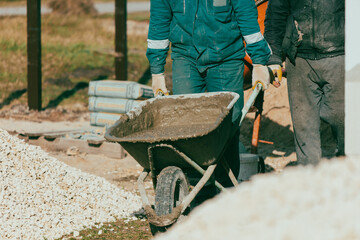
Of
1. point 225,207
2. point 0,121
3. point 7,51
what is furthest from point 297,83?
point 7,51

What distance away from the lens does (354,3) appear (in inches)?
112

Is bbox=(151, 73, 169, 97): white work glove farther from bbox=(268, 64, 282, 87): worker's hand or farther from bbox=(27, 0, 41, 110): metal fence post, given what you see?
bbox=(27, 0, 41, 110): metal fence post

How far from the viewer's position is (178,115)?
4156mm

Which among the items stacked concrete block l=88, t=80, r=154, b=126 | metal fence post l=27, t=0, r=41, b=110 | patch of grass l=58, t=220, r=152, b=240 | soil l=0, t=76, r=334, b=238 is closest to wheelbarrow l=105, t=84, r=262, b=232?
patch of grass l=58, t=220, r=152, b=240

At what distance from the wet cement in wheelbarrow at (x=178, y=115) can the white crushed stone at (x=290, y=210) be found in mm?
1973

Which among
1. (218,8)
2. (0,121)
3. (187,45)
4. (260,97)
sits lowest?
(0,121)

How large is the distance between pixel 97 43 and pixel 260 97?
37.6 ft

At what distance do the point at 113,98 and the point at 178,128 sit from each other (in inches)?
149

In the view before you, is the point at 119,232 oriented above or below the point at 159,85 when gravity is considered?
below

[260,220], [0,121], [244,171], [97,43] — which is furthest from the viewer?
[97,43]

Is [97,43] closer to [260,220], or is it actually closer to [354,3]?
[354,3]

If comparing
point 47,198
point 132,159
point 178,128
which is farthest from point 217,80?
point 132,159

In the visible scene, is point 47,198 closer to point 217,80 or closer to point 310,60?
point 217,80

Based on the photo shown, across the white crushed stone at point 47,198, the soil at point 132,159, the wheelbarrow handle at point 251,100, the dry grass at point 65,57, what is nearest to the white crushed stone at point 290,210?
the wheelbarrow handle at point 251,100
